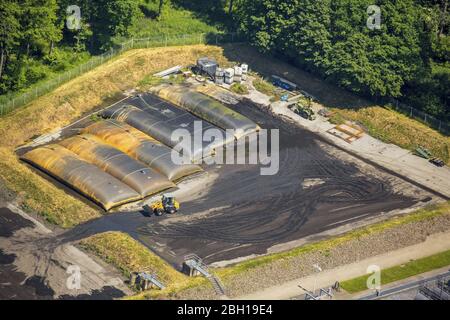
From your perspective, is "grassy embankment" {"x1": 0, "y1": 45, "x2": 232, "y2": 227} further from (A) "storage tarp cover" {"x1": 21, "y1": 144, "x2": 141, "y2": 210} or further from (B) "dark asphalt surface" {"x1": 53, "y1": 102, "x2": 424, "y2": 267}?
(B) "dark asphalt surface" {"x1": 53, "y1": 102, "x2": 424, "y2": 267}

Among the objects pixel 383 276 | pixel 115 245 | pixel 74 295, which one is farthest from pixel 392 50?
pixel 74 295

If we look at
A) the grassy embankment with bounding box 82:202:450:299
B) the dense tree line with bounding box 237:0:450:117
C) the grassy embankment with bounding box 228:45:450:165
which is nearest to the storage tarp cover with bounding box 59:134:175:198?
the grassy embankment with bounding box 82:202:450:299

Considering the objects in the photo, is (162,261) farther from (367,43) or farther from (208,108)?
(367,43)

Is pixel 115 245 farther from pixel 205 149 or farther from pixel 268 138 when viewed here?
pixel 268 138

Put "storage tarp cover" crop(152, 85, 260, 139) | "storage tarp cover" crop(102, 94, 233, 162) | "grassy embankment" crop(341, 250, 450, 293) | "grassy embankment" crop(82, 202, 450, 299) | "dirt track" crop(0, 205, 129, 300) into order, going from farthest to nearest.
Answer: "storage tarp cover" crop(152, 85, 260, 139)
"storage tarp cover" crop(102, 94, 233, 162)
"grassy embankment" crop(341, 250, 450, 293)
"grassy embankment" crop(82, 202, 450, 299)
"dirt track" crop(0, 205, 129, 300)

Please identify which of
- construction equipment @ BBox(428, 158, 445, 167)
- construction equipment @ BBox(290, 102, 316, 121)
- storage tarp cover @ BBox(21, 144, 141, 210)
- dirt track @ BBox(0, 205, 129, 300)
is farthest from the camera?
construction equipment @ BBox(290, 102, 316, 121)

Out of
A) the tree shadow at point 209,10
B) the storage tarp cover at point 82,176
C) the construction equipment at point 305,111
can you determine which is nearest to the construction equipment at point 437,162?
the construction equipment at point 305,111

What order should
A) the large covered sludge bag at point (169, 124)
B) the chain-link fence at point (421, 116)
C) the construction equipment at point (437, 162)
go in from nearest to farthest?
the large covered sludge bag at point (169, 124), the construction equipment at point (437, 162), the chain-link fence at point (421, 116)

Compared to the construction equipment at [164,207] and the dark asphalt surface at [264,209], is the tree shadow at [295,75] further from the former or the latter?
the construction equipment at [164,207]
